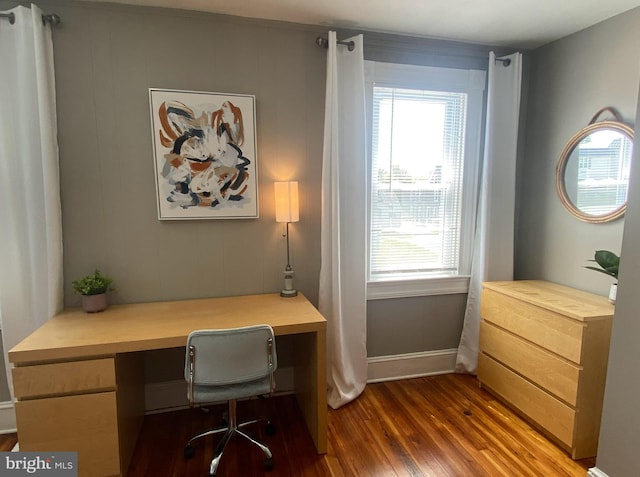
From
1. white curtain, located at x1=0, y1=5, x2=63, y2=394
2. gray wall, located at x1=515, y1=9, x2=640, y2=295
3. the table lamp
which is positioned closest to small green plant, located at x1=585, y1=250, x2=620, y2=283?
gray wall, located at x1=515, y1=9, x2=640, y2=295

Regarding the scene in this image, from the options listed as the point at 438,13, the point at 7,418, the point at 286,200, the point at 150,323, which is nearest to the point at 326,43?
the point at 438,13

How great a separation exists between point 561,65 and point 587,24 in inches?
11.3

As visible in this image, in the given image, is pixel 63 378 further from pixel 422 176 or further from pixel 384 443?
pixel 422 176

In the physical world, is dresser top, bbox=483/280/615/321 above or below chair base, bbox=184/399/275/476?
above

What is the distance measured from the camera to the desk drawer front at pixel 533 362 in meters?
1.97

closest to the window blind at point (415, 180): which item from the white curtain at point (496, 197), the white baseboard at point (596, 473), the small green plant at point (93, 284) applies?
the white curtain at point (496, 197)

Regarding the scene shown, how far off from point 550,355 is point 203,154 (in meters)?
2.51

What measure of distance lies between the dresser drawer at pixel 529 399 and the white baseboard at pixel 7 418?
10.7 feet

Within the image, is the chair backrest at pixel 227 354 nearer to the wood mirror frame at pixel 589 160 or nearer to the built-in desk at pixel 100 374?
the built-in desk at pixel 100 374

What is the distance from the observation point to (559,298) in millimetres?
2232

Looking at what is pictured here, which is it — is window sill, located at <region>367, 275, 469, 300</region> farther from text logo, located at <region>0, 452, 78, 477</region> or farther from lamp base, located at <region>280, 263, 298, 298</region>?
text logo, located at <region>0, 452, 78, 477</region>

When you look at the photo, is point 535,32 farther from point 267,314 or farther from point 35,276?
point 35,276

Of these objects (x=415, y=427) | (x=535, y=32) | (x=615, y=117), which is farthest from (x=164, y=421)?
(x=535, y=32)

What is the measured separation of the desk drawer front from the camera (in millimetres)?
1969
